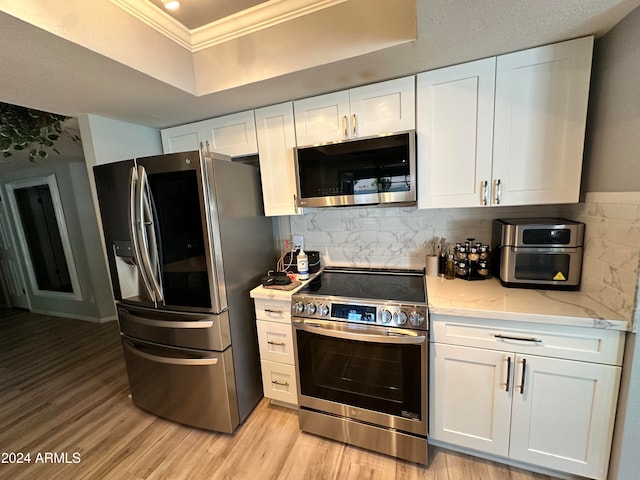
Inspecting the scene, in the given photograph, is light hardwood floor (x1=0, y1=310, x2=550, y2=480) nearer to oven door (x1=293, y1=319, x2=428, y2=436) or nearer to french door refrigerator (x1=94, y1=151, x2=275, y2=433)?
french door refrigerator (x1=94, y1=151, x2=275, y2=433)

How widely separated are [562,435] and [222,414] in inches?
75.1

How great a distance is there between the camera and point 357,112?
1749mm

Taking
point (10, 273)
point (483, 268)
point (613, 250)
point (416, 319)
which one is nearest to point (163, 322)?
point (416, 319)

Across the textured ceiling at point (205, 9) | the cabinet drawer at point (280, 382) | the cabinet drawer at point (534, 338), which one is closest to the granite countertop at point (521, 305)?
the cabinet drawer at point (534, 338)

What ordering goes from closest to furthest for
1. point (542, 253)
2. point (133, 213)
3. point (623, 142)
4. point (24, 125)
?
1. point (623, 142)
2. point (542, 253)
3. point (133, 213)
4. point (24, 125)

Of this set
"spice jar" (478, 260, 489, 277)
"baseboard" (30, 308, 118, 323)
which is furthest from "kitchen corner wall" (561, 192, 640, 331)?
"baseboard" (30, 308, 118, 323)

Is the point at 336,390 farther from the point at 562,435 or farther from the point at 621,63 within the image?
the point at 621,63

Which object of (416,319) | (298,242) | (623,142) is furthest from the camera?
(298,242)

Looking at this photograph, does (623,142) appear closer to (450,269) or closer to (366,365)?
(450,269)

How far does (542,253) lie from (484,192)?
47cm

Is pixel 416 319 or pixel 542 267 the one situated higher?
pixel 542 267

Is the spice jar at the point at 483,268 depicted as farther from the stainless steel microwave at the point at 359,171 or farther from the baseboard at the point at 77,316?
the baseboard at the point at 77,316

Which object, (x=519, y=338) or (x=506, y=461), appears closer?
(x=519, y=338)

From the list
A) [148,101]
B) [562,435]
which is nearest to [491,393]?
[562,435]
